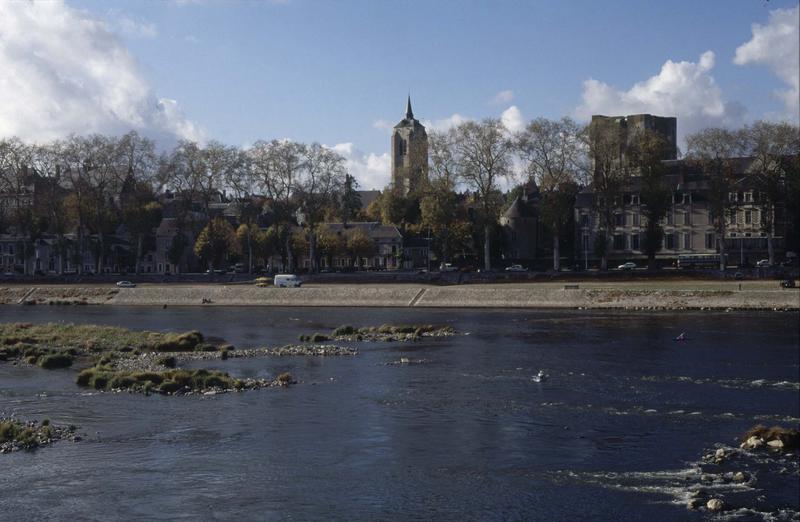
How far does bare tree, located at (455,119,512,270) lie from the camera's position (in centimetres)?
11738

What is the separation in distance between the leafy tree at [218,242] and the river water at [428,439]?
89.3 m

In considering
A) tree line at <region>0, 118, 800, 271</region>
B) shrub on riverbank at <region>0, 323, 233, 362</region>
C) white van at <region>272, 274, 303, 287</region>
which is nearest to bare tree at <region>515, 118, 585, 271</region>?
tree line at <region>0, 118, 800, 271</region>

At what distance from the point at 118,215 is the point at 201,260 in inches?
582

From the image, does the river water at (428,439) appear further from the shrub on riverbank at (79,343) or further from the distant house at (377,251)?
the distant house at (377,251)

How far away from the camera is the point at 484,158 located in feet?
388

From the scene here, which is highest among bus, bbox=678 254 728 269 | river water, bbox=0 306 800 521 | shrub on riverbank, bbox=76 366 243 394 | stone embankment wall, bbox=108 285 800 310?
bus, bbox=678 254 728 269

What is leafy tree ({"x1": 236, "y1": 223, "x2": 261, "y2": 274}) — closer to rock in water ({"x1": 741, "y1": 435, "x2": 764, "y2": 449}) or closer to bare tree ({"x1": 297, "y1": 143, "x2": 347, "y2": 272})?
bare tree ({"x1": 297, "y1": 143, "x2": 347, "y2": 272})

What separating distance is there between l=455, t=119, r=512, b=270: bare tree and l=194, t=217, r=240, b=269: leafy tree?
39.1 metres

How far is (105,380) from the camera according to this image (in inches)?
1737

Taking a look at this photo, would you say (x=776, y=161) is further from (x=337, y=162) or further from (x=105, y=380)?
(x=105, y=380)

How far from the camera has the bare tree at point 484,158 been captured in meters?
117

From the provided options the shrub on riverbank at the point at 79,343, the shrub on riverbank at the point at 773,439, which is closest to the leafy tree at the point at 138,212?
the shrub on riverbank at the point at 79,343

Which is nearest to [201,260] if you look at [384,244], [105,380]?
[384,244]

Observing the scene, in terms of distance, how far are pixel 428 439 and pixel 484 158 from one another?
287ft
